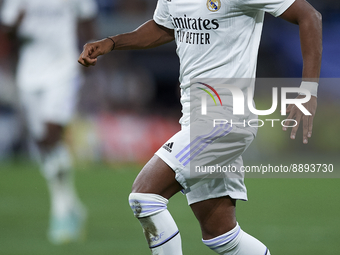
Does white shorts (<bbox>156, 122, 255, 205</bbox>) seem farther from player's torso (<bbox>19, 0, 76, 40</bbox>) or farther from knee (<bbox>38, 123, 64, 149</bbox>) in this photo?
player's torso (<bbox>19, 0, 76, 40</bbox>)

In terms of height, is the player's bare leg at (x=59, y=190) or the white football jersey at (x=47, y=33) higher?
the white football jersey at (x=47, y=33)

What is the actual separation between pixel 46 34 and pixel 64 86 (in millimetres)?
545

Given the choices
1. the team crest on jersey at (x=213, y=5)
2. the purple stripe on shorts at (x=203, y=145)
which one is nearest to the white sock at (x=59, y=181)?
the purple stripe on shorts at (x=203, y=145)

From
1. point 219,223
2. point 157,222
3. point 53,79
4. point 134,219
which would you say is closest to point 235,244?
point 219,223

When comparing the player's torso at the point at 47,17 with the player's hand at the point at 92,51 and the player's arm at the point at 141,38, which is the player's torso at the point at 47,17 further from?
the player's hand at the point at 92,51

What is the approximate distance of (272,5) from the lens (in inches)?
88.3

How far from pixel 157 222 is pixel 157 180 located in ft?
0.56

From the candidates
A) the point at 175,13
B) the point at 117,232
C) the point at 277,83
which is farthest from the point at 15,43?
the point at 175,13

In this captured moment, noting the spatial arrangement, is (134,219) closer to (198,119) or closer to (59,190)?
(59,190)

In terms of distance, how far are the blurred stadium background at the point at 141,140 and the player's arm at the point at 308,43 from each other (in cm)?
275

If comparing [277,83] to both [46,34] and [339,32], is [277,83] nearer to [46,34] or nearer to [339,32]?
[339,32]

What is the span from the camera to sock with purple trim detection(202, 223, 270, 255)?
99.7 inches

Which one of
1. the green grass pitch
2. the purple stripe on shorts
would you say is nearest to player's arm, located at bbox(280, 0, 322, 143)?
the purple stripe on shorts

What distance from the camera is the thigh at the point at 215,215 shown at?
2.53m
